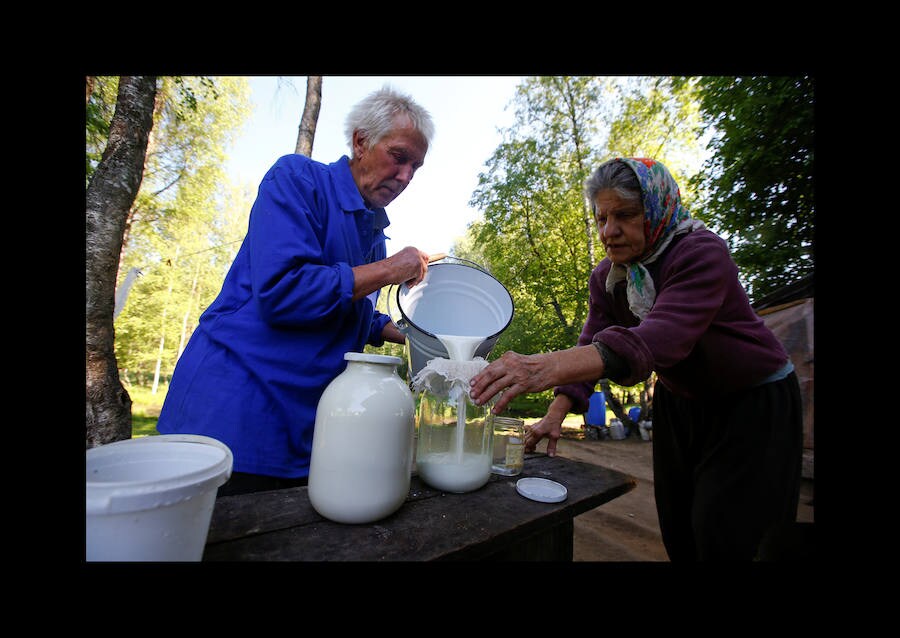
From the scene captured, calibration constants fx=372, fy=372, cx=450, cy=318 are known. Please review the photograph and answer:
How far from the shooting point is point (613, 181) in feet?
5.70

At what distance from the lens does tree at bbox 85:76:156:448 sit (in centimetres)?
356

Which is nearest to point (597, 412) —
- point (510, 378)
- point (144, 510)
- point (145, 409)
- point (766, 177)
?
point (766, 177)

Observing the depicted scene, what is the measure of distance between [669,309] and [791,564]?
806 mm

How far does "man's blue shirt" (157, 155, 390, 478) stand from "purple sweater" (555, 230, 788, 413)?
1.00 m

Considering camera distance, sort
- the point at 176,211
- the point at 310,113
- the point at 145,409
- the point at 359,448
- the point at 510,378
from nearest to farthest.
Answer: the point at 359,448 → the point at 510,378 → the point at 310,113 → the point at 176,211 → the point at 145,409

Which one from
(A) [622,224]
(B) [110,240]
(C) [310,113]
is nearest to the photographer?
(A) [622,224]

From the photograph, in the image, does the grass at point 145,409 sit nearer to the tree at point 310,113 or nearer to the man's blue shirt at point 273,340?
the tree at point 310,113

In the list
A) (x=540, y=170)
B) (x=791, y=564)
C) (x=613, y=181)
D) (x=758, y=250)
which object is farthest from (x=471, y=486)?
(x=540, y=170)

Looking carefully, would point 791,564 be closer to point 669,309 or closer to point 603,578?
point 603,578

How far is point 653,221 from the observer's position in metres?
1.71

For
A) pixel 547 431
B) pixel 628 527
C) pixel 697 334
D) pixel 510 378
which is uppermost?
pixel 697 334

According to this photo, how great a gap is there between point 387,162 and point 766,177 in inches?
222

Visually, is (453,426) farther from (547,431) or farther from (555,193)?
(555,193)

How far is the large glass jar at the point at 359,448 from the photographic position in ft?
3.19
